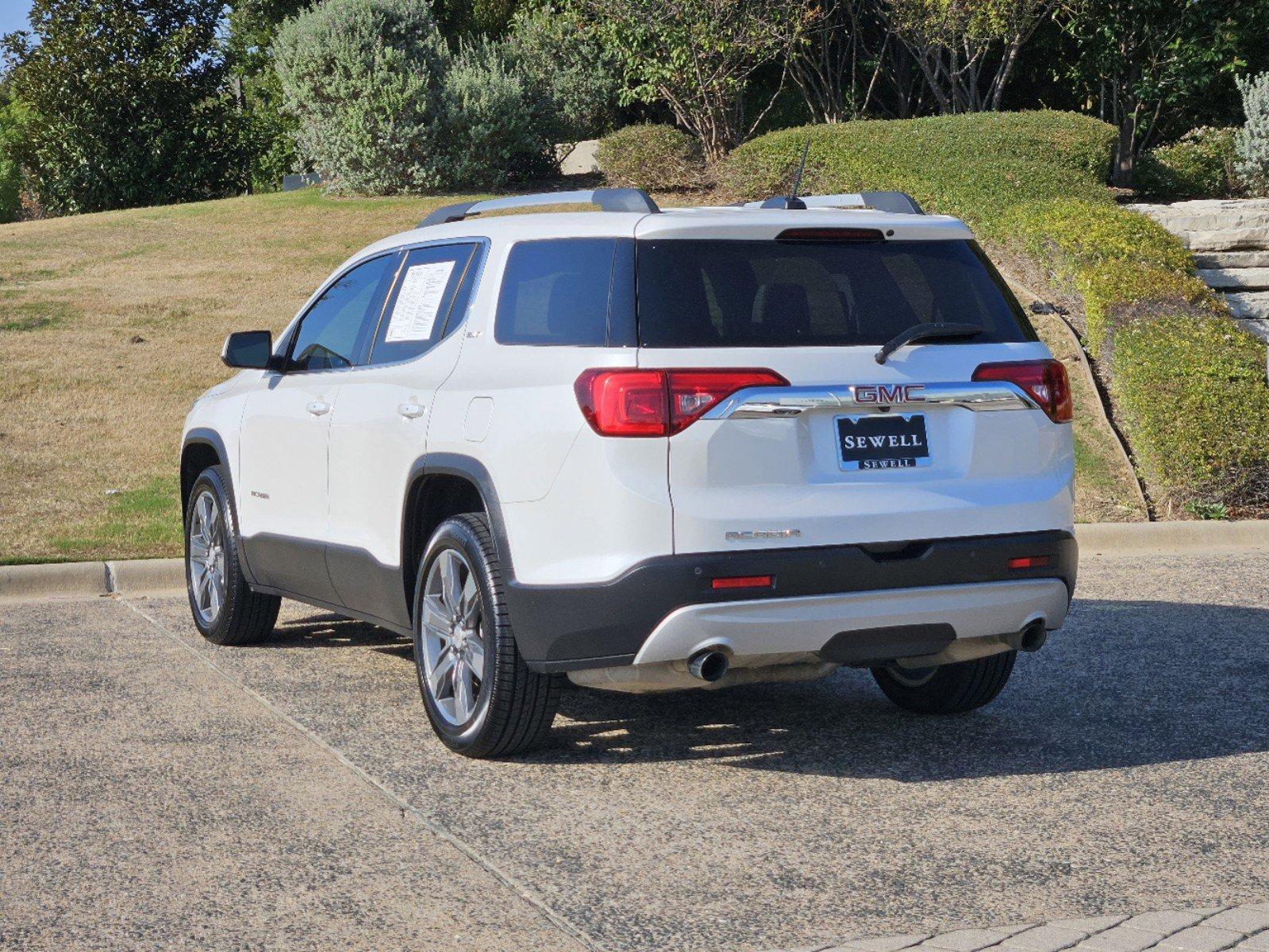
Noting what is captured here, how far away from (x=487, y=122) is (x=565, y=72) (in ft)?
9.38

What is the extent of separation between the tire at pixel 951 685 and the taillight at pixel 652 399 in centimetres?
179

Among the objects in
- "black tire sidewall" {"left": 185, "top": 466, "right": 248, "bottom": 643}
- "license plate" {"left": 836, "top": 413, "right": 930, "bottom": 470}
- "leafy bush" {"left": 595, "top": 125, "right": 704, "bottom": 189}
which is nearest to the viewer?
"license plate" {"left": 836, "top": 413, "right": 930, "bottom": 470}

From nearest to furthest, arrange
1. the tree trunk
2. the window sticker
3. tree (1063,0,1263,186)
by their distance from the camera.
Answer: the window sticker < the tree trunk < tree (1063,0,1263,186)

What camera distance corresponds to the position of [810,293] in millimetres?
5223

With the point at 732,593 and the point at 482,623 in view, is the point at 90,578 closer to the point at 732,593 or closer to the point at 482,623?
the point at 482,623

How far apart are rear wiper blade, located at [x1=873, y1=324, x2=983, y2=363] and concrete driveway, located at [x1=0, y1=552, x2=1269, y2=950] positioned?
1459mm

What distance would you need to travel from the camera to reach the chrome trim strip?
16.1ft

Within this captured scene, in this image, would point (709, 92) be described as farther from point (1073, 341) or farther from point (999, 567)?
point (999, 567)

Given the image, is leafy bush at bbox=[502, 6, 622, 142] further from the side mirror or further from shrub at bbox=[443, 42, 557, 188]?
the side mirror

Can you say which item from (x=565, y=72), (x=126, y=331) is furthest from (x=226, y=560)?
(x=565, y=72)

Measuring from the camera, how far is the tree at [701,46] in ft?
76.8

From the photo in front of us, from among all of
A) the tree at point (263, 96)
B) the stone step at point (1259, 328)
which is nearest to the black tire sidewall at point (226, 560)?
the stone step at point (1259, 328)

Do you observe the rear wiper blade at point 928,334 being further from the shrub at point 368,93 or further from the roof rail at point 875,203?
the shrub at point 368,93

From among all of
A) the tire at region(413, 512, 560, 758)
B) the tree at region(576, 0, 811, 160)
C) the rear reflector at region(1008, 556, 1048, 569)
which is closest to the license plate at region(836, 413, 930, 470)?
the rear reflector at region(1008, 556, 1048, 569)
